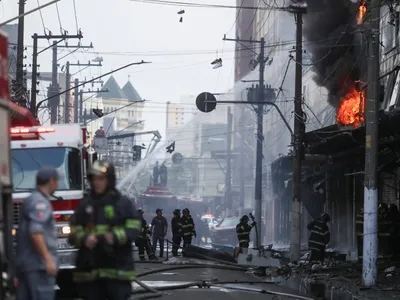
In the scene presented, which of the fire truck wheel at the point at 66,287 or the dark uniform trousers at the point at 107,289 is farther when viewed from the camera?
the fire truck wheel at the point at 66,287

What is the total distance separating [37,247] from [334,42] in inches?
934

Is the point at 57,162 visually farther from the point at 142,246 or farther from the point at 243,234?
the point at 243,234

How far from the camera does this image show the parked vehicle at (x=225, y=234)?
4639 cm

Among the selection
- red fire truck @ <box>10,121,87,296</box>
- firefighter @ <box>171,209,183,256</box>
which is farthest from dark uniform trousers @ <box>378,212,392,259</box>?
red fire truck @ <box>10,121,87,296</box>

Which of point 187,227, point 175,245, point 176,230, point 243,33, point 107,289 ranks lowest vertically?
point 175,245

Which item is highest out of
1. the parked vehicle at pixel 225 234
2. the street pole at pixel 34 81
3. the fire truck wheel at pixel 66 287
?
Answer: the street pole at pixel 34 81

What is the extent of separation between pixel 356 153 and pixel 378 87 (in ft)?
36.3

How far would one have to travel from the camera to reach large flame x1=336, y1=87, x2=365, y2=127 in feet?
81.9

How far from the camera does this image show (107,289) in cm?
790

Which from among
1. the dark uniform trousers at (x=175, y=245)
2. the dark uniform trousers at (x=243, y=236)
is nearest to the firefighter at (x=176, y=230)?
the dark uniform trousers at (x=175, y=245)

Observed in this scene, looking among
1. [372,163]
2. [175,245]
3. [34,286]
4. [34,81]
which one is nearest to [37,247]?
[34,286]

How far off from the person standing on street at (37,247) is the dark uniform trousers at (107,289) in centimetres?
38

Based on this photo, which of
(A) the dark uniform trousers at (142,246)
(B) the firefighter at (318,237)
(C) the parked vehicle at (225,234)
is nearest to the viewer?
(B) the firefighter at (318,237)

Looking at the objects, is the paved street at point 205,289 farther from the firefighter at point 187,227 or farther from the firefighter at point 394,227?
the firefighter at point 187,227
